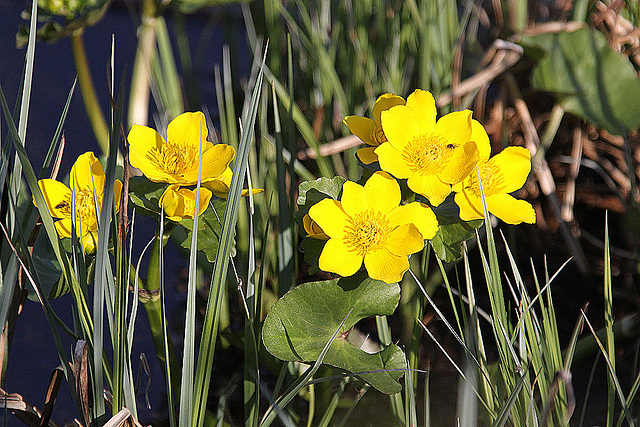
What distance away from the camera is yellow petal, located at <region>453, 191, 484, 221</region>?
0.51 m

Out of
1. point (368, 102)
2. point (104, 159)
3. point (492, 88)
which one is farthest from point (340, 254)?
point (492, 88)

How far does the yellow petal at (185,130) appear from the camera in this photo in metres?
0.52

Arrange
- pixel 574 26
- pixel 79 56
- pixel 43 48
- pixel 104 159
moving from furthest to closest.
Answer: pixel 43 48 → pixel 574 26 → pixel 79 56 → pixel 104 159

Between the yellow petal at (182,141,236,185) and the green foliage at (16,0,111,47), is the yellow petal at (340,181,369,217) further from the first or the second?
the green foliage at (16,0,111,47)

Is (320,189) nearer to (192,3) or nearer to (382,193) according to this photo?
(382,193)

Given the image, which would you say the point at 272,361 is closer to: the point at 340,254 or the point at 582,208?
the point at 340,254

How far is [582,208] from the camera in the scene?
1087 mm

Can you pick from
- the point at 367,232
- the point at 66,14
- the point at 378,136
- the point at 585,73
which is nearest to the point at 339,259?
the point at 367,232

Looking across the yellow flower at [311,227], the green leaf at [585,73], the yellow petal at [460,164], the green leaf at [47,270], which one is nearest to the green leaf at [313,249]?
the yellow flower at [311,227]

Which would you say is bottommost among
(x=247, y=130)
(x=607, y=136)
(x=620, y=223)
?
(x=620, y=223)

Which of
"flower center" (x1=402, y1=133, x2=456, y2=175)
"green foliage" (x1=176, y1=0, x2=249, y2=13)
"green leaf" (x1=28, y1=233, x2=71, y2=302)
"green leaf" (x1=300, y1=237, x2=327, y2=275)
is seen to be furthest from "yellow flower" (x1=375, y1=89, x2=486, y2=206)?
"green foliage" (x1=176, y1=0, x2=249, y2=13)

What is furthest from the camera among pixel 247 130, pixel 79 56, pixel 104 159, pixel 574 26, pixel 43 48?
pixel 43 48

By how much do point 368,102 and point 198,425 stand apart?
2.02 feet

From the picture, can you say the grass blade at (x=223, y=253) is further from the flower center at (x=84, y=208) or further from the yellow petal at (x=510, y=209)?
the yellow petal at (x=510, y=209)
